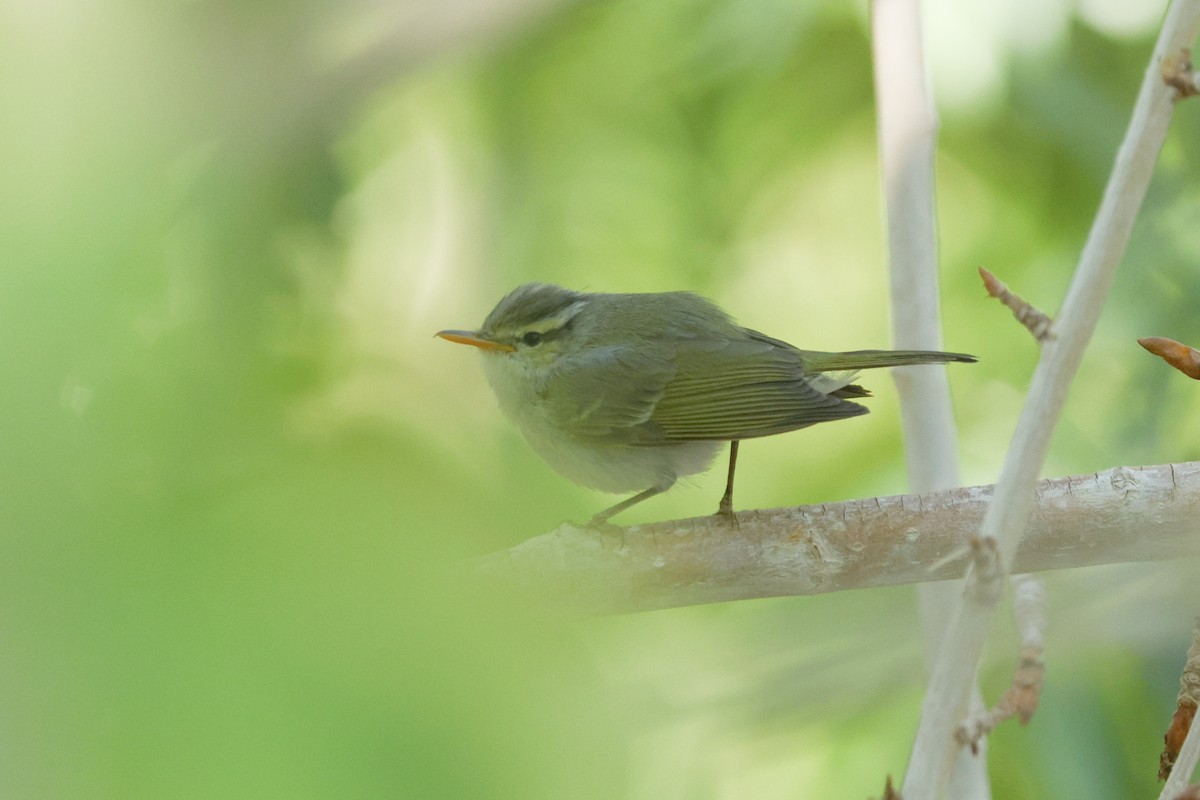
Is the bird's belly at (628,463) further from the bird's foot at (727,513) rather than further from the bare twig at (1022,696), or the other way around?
the bare twig at (1022,696)

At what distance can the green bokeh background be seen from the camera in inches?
13.8

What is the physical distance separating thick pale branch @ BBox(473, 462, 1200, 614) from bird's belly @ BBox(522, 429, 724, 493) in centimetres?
48

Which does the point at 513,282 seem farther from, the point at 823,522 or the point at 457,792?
the point at 457,792

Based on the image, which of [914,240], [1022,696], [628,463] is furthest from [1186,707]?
[628,463]

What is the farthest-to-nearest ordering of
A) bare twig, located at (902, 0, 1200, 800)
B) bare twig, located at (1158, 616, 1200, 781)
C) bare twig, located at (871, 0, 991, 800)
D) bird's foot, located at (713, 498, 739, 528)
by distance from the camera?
bare twig, located at (871, 0, 991, 800), bird's foot, located at (713, 498, 739, 528), bare twig, located at (1158, 616, 1200, 781), bare twig, located at (902, 0, 1200, 800)

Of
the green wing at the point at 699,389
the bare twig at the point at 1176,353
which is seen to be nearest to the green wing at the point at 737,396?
the green wing at the point at 699,389

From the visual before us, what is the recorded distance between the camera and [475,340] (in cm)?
271

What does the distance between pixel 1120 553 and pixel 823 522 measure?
53cm

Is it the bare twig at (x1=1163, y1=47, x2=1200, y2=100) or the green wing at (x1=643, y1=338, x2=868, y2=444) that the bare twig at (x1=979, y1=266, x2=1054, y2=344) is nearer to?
the bare twig at (x1=1163, y1=47, x2=1200, y2=100)

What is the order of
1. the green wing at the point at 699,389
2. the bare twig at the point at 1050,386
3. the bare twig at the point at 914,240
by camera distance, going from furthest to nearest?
the green wing at the point at 699,389 → the bare twig at the point at 914,240 → the bare twig at the point at 1050,386

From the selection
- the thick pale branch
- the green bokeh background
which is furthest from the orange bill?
the thick pale branch

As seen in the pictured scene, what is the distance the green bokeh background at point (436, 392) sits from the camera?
1.15 ft

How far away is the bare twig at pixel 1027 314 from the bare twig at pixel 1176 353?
0.93ft

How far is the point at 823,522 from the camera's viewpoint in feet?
6.84
